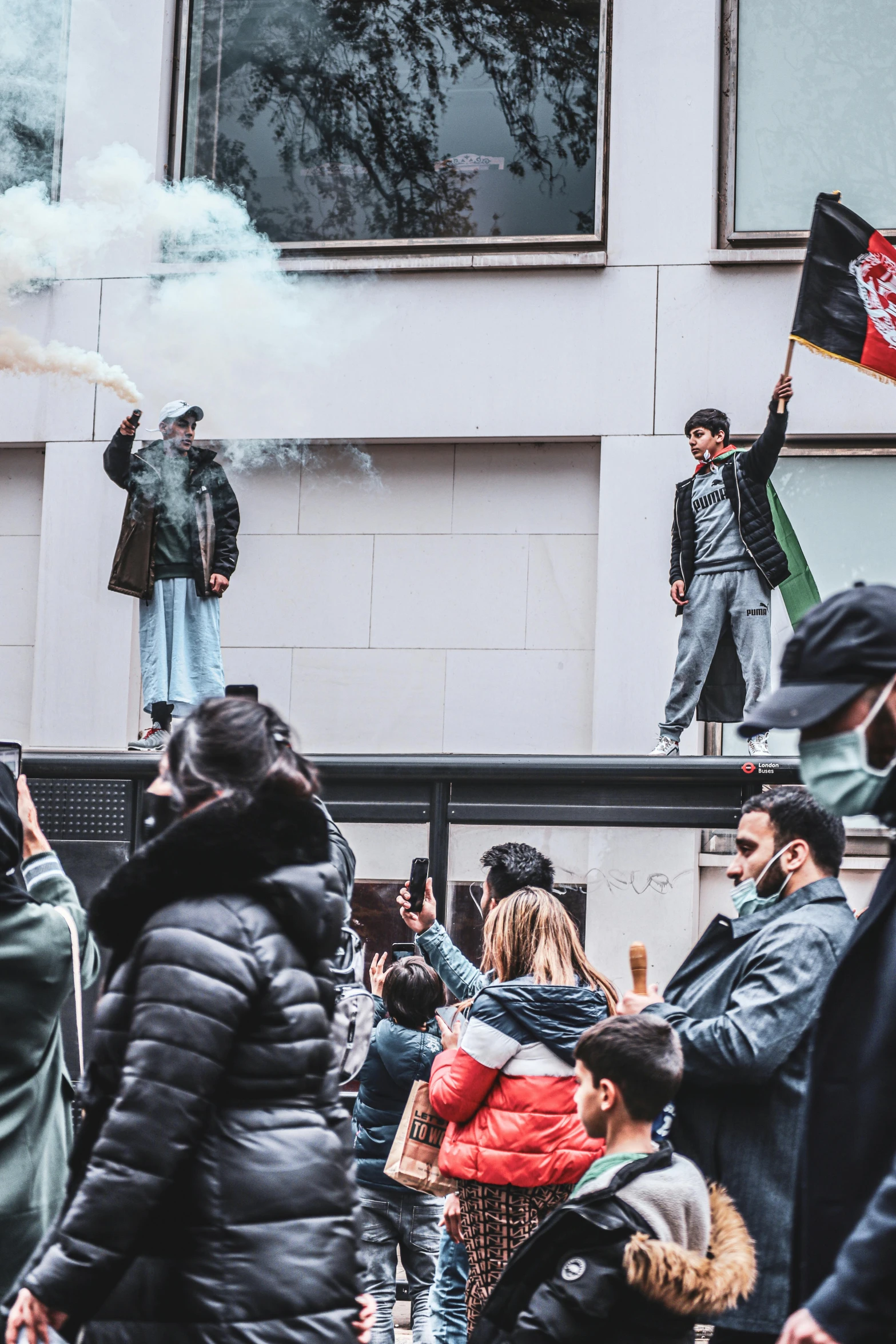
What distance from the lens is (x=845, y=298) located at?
8828mm

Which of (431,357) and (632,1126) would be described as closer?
(632,1126)

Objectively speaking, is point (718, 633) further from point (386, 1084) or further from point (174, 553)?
point (386, 1084)

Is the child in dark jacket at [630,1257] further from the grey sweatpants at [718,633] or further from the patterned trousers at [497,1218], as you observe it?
the grey sweatpants at [718,633]

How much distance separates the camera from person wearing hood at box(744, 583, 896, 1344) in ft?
7.60

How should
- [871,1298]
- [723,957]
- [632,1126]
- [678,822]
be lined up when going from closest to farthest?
[871,1298] < [632,1126] < [723,957] < [678,822]

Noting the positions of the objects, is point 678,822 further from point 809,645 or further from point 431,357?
point 431,357

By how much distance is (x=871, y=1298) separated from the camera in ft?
6.79

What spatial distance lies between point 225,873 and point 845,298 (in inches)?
280

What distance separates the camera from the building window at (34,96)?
13344mm

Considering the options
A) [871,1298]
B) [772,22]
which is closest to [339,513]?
[772,22]

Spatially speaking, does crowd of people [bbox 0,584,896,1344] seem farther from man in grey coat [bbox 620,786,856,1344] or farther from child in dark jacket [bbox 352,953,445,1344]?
child in dark jacket [bbox 352,953,445,1344]

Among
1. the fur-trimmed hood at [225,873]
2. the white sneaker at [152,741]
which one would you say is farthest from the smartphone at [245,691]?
the white sneaker at [152,741]

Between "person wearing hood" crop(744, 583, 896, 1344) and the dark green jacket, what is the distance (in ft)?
A: 6.15

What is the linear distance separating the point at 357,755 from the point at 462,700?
17.7 ft
